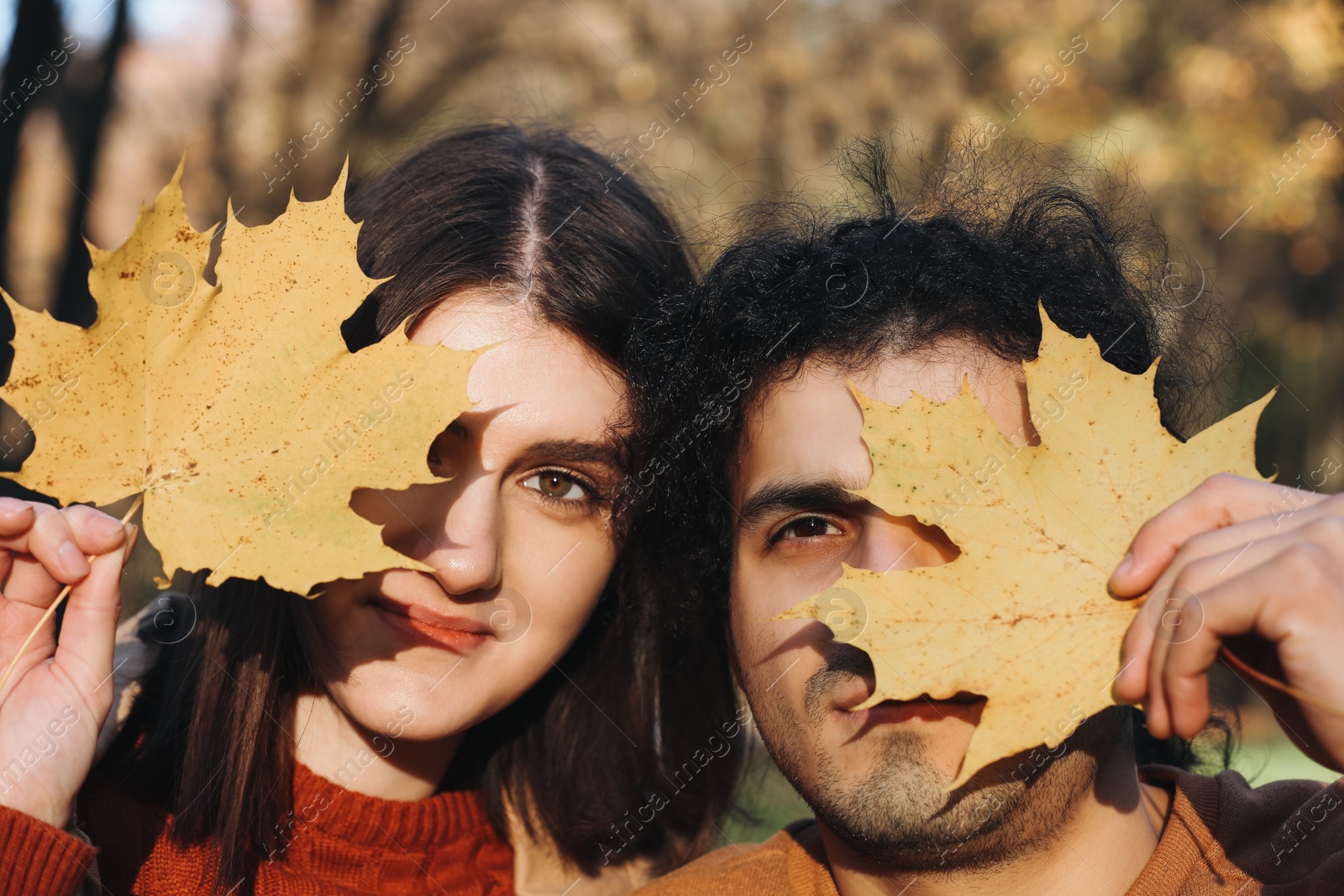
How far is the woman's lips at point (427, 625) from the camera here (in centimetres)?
234

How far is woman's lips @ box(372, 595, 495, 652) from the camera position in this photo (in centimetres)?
234

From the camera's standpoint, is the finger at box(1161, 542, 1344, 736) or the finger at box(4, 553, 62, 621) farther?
the finger at box(4, 553, 62, 621)

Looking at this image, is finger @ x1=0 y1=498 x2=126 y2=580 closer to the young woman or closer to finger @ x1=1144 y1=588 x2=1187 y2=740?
the young woman

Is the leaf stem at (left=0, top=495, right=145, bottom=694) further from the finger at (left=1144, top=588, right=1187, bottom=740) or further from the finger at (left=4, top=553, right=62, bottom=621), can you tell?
the finger at (left=1144, top=588, right=1187, bottom=740)

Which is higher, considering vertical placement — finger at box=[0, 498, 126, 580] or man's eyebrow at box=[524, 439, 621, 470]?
finger at box=[0, 498, 126, 580]

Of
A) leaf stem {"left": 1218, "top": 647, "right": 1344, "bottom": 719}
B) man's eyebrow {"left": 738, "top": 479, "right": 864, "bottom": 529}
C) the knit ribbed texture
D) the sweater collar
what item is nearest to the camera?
leaf stem {"left": 1218, "top": 647, "right": 1344, "bottom": 719}

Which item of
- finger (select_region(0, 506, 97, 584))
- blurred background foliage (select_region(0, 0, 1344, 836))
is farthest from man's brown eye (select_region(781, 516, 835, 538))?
blurred background foliage (select_region(0, 0, 1344, 836))

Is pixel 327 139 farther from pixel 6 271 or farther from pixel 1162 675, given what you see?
pixel 1162 675

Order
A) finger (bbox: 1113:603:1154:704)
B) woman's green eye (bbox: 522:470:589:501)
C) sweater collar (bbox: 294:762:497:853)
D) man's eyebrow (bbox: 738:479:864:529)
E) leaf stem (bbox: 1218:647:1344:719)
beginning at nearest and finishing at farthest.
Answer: leaf stem (bbox: 1218:647:1344:719) → finger (bbox: 1113:603:1154:704) → man's eyebrow (bbox: 738:479:864:529) → woman's green eye (bbox: 522:470:589:501) → sweater collar (bbox: 294:762:497:853)

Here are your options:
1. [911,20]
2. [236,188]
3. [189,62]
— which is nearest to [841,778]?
[236,188]

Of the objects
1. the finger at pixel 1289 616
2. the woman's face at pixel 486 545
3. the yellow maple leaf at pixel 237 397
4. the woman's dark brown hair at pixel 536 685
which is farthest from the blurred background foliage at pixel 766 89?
the finger at pixel 1289 616

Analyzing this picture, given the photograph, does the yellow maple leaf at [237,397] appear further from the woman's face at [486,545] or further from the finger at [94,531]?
the woman's face at [486,545]

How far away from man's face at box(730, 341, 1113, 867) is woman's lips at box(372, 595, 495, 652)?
23.9 inches

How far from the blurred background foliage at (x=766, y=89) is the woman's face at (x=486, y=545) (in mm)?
6982
